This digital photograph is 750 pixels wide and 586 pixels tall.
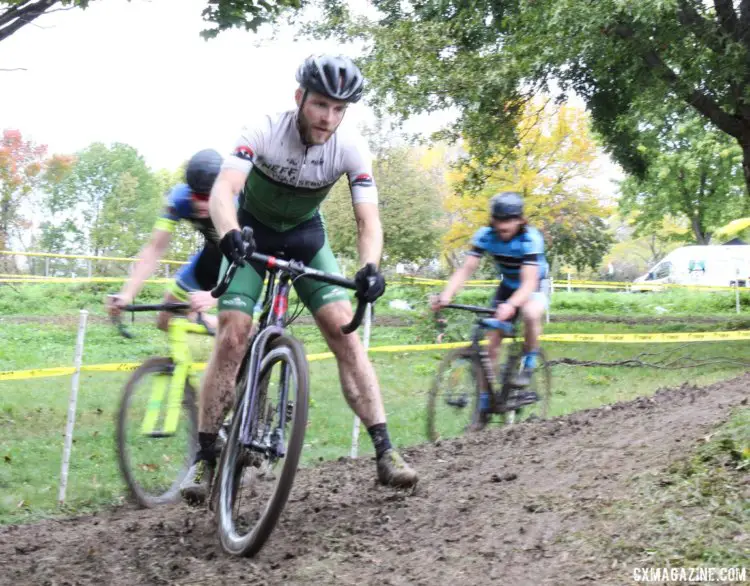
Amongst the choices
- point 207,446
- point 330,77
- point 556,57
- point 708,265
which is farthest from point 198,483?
point 708,265

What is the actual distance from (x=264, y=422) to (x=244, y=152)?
127 centimetres

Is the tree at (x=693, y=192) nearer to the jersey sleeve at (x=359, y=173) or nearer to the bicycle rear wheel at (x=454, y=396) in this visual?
the bicycle rear wheel at (x=454, y=396)

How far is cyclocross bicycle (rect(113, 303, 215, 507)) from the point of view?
5906mm

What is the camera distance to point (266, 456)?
162 inches

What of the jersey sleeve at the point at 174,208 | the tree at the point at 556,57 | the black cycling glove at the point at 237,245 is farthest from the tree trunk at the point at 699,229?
the black cycling glove at the point at 237,245

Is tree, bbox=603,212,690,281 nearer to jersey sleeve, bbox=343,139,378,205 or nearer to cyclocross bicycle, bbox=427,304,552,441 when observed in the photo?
cyclocross bicycle, bbox=427,304,552,441

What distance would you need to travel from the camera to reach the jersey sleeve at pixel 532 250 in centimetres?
739

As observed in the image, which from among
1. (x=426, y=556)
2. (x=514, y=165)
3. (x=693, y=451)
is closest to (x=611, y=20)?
(x=693, y=451)

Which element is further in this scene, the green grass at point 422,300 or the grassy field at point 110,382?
the green grass at point 422,300

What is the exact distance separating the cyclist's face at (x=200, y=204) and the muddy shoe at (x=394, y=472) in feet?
7.19

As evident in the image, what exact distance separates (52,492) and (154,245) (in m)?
2.11

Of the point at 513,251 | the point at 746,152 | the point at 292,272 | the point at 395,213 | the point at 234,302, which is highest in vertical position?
the point at 395,213

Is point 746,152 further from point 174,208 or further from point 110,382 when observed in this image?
point 174,208

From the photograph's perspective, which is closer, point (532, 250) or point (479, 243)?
point (532, 250)
